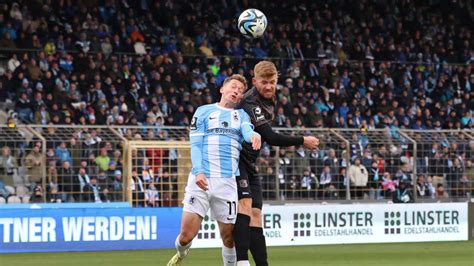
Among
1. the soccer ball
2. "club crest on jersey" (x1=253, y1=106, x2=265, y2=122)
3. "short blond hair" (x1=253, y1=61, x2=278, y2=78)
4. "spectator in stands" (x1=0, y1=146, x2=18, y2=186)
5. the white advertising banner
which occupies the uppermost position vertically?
the soccer ball

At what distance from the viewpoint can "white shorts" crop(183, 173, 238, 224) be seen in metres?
9.77

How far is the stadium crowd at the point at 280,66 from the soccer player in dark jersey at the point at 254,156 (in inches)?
375

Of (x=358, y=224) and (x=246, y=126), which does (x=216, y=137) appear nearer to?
(x=246, y=126)

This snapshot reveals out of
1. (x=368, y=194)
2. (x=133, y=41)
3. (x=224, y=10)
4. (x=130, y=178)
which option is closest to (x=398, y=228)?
(x=368, y=194)

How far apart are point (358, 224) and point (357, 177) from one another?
201 centimetres

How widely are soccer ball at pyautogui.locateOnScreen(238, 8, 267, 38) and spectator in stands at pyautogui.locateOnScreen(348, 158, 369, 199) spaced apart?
28.4ft

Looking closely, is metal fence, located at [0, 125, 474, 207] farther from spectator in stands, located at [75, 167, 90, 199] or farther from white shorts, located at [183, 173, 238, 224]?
white shorts, located at [183, 173, 238, 224]

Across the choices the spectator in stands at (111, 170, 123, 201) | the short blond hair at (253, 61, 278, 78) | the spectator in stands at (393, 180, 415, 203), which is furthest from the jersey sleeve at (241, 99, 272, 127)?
the spectator in stands at (393, 180, 415, 203)

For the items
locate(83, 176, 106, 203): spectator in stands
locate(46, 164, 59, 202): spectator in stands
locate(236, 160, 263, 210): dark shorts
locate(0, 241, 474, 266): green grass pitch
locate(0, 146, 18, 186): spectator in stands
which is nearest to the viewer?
locate(236, 160, 263, 210): dark shorts

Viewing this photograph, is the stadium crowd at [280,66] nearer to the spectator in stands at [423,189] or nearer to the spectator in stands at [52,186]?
the spectator in stands at [423,189]

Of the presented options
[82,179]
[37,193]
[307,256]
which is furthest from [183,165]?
[307,256]

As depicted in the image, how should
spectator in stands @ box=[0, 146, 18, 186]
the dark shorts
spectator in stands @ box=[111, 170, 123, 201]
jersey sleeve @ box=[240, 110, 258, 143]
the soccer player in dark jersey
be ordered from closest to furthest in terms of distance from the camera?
jersey sleeve @ box=[240, 110, 258, 143]
the soccer player in dark jersey
the dark shorts
spectator in stands @ box=[0, 146, 18, 186]
spectator in stands @ box=[111, 170, 123, 201]

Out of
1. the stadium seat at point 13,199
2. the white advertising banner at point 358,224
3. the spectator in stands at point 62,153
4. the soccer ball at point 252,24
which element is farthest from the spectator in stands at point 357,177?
the soccer ball at point 252,24

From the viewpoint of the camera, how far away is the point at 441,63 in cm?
3459
